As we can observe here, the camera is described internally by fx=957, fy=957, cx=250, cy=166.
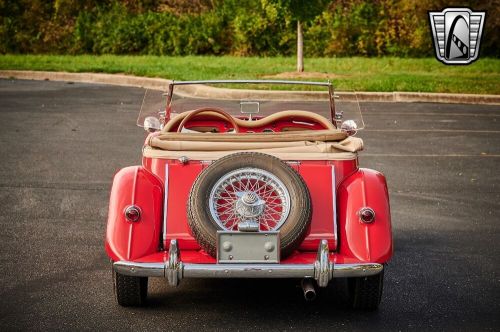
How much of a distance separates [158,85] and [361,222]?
15293mm

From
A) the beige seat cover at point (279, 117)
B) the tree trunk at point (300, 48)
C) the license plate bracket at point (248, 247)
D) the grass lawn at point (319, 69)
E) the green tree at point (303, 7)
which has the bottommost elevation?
the grass lawn at point (319, 69)

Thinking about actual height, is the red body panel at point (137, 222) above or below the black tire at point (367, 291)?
above

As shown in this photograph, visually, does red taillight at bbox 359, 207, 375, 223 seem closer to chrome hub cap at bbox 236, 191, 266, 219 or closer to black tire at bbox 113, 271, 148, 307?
chrome hub cap at bbox 236, 191, 266, 219

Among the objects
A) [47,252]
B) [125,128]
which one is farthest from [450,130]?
[47,252]

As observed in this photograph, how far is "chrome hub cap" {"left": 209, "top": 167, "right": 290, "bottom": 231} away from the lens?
5.73 metres

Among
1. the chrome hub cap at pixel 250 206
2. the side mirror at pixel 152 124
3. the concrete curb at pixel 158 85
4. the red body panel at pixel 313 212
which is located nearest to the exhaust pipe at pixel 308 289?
the red body panel at pixel 313 212

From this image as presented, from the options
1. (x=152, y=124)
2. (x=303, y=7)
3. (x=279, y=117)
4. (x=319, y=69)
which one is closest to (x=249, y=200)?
(x=279, y=117)

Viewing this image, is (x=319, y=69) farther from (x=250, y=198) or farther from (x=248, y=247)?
(x=248, y=247)

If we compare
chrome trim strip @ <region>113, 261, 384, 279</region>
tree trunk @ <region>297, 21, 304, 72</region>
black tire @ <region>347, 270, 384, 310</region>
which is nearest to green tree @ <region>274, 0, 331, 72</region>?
tree trunk @ <region>297, 21, 304, 72</region>

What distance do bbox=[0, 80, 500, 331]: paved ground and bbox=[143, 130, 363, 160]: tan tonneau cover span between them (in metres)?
0.95

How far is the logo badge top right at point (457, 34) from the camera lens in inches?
1019

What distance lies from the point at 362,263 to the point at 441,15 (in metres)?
22.7

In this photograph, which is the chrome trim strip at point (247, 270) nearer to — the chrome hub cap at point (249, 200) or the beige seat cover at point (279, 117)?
the chrome hub cap at point (249, 200)

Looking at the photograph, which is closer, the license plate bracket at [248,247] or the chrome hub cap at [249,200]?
the license plate bracket at [248,247]
